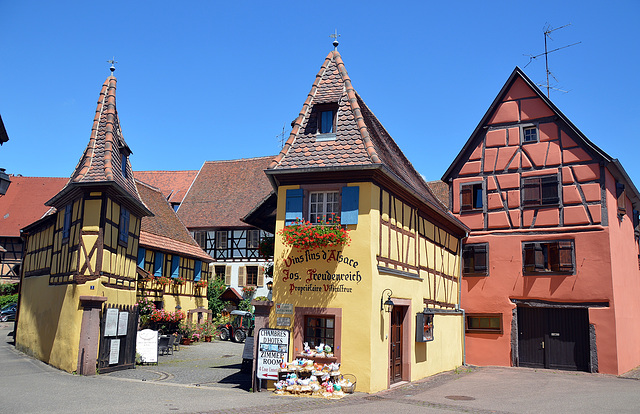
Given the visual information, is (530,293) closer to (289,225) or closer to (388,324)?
(388,324)

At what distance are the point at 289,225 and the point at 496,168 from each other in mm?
11735

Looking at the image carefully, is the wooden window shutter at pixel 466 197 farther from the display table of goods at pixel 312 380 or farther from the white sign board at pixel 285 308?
the display table of goods at pixel 312 380

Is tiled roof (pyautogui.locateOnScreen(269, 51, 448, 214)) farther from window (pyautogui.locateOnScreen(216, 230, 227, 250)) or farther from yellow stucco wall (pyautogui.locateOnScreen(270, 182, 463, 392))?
window (pyautogui.locateOnScreen(216, 230, 227, 250))

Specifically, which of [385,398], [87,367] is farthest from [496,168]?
[87,367]

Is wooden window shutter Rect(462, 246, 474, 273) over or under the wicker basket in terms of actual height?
over

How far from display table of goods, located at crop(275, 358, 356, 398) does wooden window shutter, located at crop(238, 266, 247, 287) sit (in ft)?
88.2

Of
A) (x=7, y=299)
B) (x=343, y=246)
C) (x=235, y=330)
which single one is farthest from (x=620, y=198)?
(x=7, y=299)

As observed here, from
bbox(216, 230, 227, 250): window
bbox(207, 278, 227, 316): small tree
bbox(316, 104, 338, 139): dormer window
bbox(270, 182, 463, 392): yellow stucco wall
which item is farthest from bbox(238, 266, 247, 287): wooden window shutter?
bbox(316, 104, 338, 139): dormer window

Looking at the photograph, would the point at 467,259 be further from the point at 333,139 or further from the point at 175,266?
the point at 175,266

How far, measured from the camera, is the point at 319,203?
15.2 meters

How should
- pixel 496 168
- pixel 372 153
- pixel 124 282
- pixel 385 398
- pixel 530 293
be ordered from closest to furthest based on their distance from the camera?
1. pixel 385 398
2. pixel 372 153
3. pixel 124 282
4. pixel 530 293
5. pixel 496 168

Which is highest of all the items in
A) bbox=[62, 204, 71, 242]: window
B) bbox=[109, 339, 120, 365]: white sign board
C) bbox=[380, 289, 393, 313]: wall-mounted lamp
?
bbox=[62, 204, 71, 242]: window

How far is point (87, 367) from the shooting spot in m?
16.4

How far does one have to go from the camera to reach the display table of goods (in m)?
13.5
